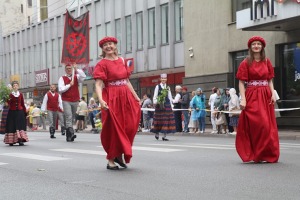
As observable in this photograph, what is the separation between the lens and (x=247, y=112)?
916 centimetres

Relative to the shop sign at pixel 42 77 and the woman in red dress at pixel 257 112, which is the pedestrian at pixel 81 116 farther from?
the woman in red dress at pixel 257 112

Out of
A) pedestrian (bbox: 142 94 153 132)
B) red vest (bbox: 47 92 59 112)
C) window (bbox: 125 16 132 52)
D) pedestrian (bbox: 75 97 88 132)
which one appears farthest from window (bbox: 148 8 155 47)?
red vest (bbox: 47 92 59 112)

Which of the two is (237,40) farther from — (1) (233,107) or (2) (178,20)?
(2) (178,20)

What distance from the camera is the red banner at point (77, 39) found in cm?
3222

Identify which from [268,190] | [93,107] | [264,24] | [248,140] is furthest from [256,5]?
[268,190]

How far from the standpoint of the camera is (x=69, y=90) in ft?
52.9

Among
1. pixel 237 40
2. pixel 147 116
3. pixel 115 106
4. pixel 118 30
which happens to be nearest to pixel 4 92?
pixel 115 106

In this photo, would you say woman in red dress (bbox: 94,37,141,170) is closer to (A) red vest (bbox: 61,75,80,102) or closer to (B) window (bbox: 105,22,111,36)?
(A) red vest (bbox: 61,75,80,102)

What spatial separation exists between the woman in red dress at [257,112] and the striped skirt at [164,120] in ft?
25.2

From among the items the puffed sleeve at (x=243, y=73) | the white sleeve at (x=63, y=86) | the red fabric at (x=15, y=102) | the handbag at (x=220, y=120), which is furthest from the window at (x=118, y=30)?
the puffed sleeve at (x=243, y=73)

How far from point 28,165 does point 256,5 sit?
13.6 meters

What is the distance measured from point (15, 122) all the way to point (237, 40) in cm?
1304

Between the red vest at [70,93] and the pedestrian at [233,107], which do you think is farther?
the pedestrian at [233,107]

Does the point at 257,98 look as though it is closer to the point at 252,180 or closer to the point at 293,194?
the point at 252,180
